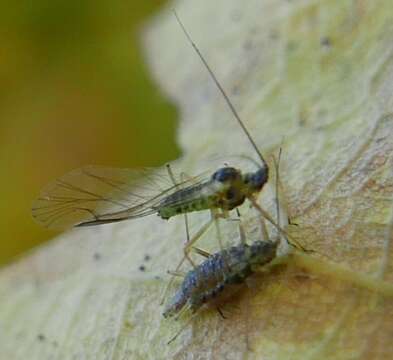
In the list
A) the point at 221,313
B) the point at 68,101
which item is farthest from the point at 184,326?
the point at 68,101

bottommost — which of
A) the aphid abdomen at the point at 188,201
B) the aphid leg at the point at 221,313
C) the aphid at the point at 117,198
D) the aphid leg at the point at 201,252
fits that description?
the aphid leg at the point at 221,313

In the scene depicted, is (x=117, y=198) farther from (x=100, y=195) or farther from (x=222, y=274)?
(x=222, y=274)

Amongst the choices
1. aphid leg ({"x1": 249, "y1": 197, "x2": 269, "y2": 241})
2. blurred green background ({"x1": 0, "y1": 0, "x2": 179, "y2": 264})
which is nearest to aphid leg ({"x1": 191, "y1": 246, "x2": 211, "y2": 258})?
aphid leg ({"x1": 249, "y1": 197, "x2": 269, "y2": 241})

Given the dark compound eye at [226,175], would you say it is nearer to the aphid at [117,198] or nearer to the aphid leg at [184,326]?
the aphid at [117,198]

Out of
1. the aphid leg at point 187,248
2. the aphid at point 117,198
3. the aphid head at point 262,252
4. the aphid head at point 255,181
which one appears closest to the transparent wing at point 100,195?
the aphid at point 117,198

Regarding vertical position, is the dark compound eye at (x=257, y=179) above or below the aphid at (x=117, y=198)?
below

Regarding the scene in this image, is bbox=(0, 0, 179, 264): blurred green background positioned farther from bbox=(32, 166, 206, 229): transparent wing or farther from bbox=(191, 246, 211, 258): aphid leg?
bbox=(191, 246, 211, 258): aphid leg
